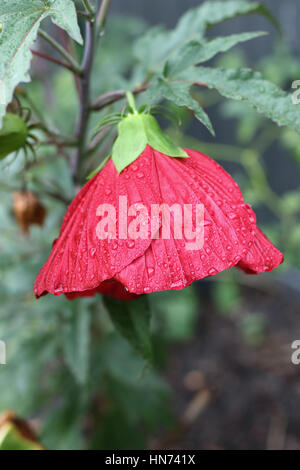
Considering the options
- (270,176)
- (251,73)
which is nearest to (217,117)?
(270,176)

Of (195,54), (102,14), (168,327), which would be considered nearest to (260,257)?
(195,54)

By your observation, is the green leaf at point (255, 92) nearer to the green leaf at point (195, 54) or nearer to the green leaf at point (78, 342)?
the green leaf at point (195, 54)

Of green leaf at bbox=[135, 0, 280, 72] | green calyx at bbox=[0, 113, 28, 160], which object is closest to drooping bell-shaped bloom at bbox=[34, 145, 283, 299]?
green calyx at bbox=[0, 113, 28, 160]

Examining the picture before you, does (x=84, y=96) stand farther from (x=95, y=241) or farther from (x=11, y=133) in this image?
(x=95, y=241)

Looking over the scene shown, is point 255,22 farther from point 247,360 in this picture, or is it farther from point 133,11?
point 247,360

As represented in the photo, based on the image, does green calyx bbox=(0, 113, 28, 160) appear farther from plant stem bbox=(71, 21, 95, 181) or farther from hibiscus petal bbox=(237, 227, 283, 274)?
hibiscus petal bbox=(237, 227, 283, 274)

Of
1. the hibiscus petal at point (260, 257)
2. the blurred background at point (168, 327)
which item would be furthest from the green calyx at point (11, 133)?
the hibiscus petal at point (260, 257)

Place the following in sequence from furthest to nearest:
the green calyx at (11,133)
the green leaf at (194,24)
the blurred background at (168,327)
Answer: the blurred background at (168,327), the green leaf at (194,24), the green calyx at (11,133)
